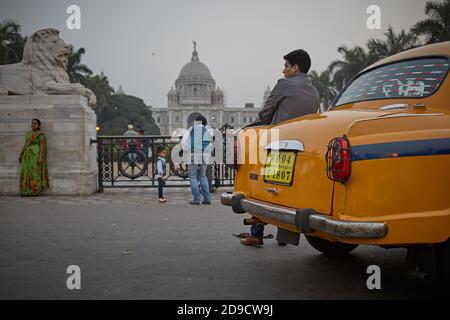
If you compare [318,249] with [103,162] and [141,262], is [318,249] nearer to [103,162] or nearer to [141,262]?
[141,262]

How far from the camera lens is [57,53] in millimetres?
11430

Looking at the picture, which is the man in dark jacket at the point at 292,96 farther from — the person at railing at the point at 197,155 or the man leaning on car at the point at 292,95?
the person at railing at the point at 197,155

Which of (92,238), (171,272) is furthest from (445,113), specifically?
(92,238)

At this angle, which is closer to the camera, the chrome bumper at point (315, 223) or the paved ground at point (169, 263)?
the chrome bumper at point (315, 223)

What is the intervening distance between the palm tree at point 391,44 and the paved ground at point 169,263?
114 ft

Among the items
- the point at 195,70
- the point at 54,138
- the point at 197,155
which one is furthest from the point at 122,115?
the point at 197,155

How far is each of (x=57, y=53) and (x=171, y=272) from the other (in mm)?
8664

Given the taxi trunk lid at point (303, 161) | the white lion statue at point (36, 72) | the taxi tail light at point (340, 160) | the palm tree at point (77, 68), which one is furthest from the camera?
the palm tree at point (77, 68)

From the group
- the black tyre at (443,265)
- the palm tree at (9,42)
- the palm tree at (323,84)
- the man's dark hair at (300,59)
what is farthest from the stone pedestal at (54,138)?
the palm tree at (323,84)

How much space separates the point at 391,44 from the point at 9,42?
2967 cm

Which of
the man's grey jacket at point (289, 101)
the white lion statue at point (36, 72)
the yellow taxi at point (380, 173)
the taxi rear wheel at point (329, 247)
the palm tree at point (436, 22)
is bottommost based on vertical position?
the taxi rear wheel at point (329, 247)

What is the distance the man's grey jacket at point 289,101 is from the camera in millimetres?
4949

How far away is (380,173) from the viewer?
10.0 ft

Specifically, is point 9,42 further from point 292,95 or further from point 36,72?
point 292,95
